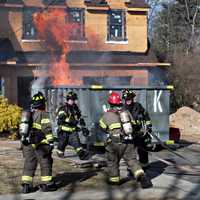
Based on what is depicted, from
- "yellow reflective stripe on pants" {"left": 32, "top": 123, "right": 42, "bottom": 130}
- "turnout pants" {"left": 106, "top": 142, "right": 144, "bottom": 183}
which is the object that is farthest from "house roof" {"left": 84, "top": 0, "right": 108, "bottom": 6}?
"yellow reflective stripe on pants" {"left": 32, "top": 123, "right": 42, "bottom": 130}

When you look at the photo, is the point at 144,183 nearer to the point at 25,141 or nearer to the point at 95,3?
the point at 25,141

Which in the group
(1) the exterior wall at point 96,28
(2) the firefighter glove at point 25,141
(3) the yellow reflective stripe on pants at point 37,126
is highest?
(1) the exterior wall at point 96,28

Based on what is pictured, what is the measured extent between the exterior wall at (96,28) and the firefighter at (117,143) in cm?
1581

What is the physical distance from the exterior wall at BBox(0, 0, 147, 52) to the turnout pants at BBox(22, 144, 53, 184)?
16260 millimetres

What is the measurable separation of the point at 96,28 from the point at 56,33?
2248 millimetres

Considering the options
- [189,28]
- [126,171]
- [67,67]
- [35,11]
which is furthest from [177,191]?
[189,28]

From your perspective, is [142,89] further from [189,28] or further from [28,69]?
[189,28]

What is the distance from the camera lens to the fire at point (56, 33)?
24783mm

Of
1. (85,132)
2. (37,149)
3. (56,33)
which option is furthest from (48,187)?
(56,33)

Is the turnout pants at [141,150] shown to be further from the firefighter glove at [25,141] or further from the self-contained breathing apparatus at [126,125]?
the firefighter glove at [25,141]

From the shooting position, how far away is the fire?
81.3ft

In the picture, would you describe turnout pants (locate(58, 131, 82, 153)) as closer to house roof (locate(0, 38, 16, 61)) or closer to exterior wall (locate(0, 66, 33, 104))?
house roof (locate(0, 38, 16, 61))

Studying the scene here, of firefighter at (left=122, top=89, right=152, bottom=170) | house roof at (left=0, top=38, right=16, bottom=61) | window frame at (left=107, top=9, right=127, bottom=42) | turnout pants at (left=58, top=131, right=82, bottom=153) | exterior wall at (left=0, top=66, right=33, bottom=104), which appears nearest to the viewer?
firefighter at (left=122, top=89, right=152, bottom=170)

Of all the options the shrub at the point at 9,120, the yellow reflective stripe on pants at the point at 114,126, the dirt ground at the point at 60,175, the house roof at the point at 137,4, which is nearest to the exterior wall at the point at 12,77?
the house roof at the point at 137,4
